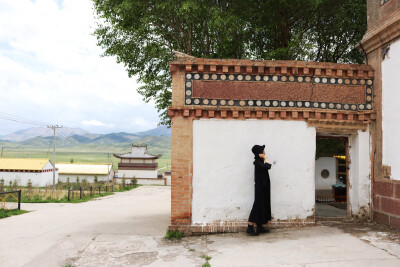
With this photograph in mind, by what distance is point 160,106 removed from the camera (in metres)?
13.7

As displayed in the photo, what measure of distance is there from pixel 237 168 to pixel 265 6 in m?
7.38

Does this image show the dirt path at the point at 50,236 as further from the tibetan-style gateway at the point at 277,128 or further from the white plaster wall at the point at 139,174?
the white plaster wall at the point at 139,174

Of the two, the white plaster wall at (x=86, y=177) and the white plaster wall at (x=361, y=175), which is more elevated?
the white plaster wall at (x=361, y=175)

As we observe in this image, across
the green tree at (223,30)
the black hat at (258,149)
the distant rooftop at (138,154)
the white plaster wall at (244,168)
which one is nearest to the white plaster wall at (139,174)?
the distant rooftop at (138,154)

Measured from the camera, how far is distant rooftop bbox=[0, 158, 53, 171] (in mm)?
41875

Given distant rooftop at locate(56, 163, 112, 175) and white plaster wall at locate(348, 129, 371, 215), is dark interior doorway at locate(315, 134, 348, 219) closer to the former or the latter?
white plaster wall at locate(348, 129, 371, 215)

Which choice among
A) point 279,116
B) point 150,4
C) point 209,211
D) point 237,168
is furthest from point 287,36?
point 209,211

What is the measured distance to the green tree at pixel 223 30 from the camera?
11.2 m

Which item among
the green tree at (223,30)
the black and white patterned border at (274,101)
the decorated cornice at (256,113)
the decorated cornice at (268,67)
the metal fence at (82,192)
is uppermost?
the green tree at (223,30)

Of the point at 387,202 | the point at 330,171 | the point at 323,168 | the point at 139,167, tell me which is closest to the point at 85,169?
the point at 139,167

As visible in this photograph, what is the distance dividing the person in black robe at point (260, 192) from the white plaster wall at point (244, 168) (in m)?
0.44

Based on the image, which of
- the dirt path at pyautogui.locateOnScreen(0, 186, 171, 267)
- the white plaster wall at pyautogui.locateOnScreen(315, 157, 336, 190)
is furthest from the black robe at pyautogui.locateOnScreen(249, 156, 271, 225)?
the white plaster wall at pyautogui.locateOnScreen(315, 157, 336, 190)

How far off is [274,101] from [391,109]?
267cm

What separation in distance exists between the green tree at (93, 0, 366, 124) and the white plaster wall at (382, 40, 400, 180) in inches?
Answer: 153
